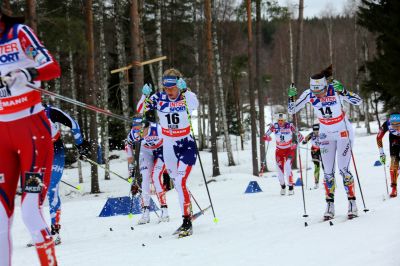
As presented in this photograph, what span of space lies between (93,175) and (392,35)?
14957 mm

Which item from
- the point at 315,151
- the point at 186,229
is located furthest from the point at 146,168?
the point at 315,151

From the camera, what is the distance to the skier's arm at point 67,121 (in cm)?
691

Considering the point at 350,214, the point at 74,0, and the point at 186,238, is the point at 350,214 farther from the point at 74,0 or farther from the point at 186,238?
the point at 74,0

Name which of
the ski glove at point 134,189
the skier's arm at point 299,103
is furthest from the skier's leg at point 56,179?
the skier's arm at point 299,103

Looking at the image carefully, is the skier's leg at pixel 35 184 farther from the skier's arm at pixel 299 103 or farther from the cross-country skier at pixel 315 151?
the cross-country skier at pixel 315 151

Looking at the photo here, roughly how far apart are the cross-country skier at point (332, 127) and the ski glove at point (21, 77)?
5.06 m

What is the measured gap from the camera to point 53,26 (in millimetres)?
18094

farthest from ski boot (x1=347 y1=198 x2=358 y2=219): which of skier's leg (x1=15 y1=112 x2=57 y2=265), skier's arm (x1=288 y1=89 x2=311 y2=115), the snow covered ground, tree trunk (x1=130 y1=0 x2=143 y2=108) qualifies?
tree trunk (x1=130 y1=0 x2=143 y2=108)

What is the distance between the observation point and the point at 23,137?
3.84 m

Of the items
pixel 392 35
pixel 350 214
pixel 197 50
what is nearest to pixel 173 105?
pixel 350 214

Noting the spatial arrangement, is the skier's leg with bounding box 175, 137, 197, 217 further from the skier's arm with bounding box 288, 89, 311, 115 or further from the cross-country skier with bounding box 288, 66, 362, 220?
the cross-country skier with bounding box 288, 66, 362, 220

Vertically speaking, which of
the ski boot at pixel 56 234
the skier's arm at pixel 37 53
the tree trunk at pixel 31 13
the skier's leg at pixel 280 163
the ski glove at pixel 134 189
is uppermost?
the tree trunk at pixel 31 13

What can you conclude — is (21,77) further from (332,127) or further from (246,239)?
(332,127)

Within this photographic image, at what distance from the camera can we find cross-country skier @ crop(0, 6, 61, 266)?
3795mm
